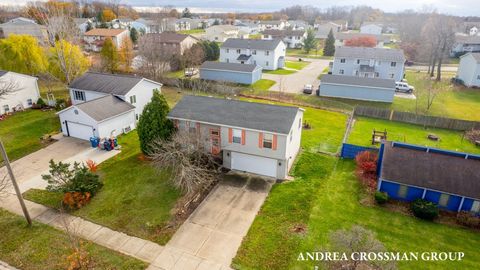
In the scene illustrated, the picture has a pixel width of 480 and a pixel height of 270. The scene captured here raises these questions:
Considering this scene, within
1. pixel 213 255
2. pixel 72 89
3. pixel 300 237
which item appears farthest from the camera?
pixel 72 89

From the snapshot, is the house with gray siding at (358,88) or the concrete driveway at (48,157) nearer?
the concrete driveway at (48,157)

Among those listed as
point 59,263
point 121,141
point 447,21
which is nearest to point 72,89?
point 121,141

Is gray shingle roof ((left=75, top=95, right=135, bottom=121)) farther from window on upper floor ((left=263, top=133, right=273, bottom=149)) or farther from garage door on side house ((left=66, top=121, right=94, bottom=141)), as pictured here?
window on upper floor ((left=263, top=133, right=273, bottom=149))

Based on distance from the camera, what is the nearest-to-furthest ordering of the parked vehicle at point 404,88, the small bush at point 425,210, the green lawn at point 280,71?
the small bush at point 425,210 < the parked vehicle at point 404,88 < the green lawn at point 280,71

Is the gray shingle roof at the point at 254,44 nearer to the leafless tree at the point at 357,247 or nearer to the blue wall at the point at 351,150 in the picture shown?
the blue wall at the point at 351,150

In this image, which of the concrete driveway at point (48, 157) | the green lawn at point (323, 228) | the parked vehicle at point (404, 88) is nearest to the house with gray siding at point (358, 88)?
the parked vehicle at point (404, 88)

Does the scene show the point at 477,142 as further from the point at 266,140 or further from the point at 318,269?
the point at 318,269

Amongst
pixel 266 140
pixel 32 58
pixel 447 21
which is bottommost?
pixel 266 140
